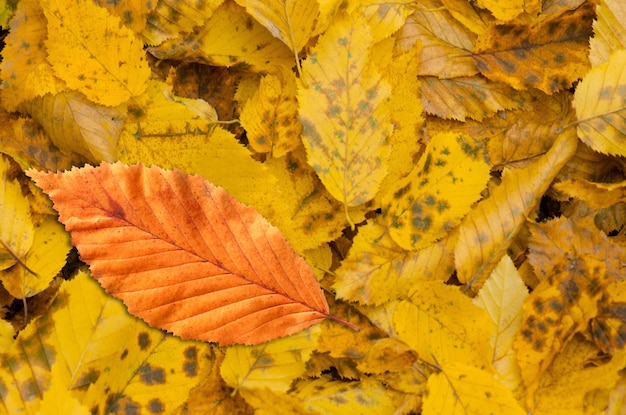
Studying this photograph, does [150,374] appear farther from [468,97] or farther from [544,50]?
[544,50]

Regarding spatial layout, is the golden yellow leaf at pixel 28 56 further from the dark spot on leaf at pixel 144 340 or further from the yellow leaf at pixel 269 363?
the yellow leaf at pixel 269 363

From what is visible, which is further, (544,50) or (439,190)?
(544,50)

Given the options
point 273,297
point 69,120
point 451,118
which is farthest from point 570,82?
point 69,120

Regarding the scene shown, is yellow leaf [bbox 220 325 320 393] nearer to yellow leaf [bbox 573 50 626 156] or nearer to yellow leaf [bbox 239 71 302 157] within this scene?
yellow leaf [bbox 239 71 302 157]

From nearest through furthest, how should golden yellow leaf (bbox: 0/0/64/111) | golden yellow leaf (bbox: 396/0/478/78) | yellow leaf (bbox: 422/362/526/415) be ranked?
yellow leaf (bbox: 422/362/526/415) < golden yellow leaf (bbox: 0/0/64/111) < golden yellow leaf (bbox: 396/0/478/78)

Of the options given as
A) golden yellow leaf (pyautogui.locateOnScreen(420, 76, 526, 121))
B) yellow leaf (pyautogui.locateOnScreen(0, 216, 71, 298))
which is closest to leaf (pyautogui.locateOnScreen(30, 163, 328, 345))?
yellow leaf (pyautogui.locateOnScreen(0, 216, 71, 298))

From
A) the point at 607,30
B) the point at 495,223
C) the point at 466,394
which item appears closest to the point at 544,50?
the point at 607,30
